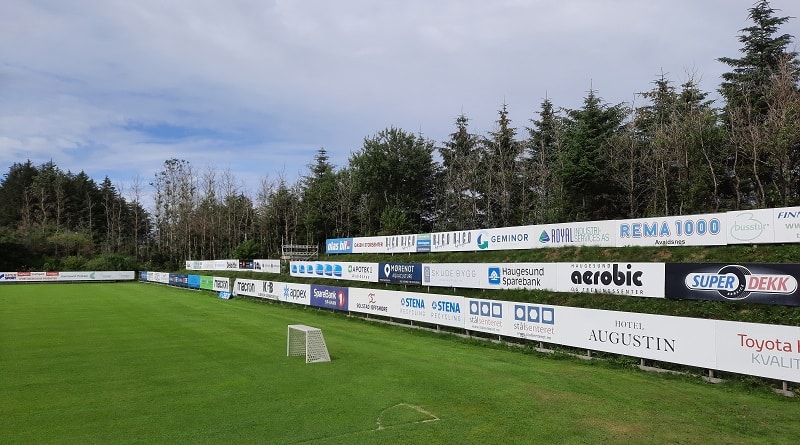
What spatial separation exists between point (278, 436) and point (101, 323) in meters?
21.4

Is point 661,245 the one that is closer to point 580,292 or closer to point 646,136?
point 580,292

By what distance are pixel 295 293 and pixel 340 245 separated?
12.8 meters

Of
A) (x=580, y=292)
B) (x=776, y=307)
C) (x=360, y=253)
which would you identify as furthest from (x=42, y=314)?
(x=776, y=307)

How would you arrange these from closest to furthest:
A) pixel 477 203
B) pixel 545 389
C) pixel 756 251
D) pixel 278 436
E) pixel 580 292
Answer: pixel 278 436 → pixel 545 389 → pixel 756 251 → pixel 580 292 → pixel 477 203

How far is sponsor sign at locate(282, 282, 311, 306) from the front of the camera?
116 feet

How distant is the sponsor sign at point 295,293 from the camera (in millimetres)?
35381

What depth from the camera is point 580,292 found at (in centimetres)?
2089

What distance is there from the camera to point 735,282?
50.8 ft

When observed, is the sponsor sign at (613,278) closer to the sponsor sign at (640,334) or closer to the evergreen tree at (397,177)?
the sponsor sign at (640,334)

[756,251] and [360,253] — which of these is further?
[360,253]

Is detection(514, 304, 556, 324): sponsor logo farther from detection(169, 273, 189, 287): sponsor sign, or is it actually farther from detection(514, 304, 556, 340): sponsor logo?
detection(169, 273, 189, 287): sponsor sign

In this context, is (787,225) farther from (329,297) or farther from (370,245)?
(370,245)

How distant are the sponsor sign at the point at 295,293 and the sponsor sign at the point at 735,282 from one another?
942 inches

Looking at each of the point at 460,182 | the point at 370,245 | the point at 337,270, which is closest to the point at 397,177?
the point at 460,182
